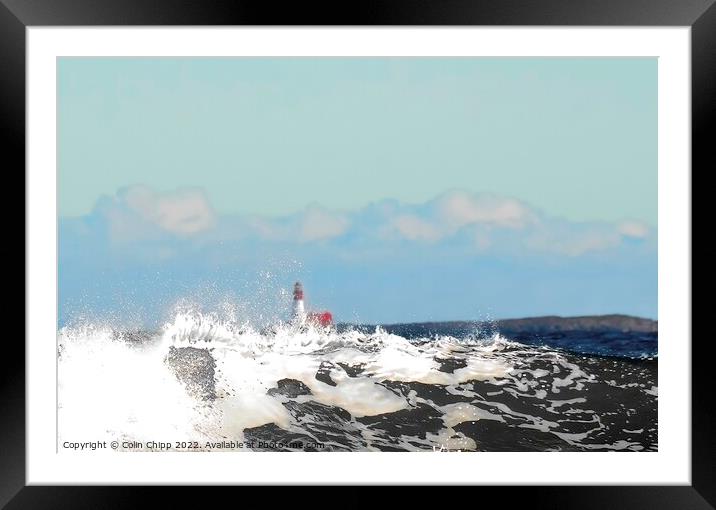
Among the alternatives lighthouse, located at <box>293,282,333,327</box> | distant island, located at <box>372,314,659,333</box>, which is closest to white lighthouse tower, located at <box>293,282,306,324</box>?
lighthouse, located at <box>293,282,333,327</box>

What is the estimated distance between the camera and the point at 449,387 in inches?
104

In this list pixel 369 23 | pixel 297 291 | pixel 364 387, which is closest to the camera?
pixel 369 23

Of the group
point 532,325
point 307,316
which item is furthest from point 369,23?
point 532,325

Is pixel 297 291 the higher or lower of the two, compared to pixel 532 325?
higher

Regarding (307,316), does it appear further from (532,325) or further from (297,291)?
(532,325)

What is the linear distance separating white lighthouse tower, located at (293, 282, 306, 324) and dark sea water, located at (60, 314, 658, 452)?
7cm

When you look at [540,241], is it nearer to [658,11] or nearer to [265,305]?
[658,11]

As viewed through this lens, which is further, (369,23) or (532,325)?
(532,325)

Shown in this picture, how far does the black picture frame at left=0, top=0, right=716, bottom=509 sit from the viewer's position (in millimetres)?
2045

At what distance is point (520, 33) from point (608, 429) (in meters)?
1.58

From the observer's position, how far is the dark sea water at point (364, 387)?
2387mm

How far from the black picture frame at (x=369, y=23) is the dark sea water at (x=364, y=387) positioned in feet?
0.78

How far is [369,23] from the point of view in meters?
2.07

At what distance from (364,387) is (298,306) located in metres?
0.46
